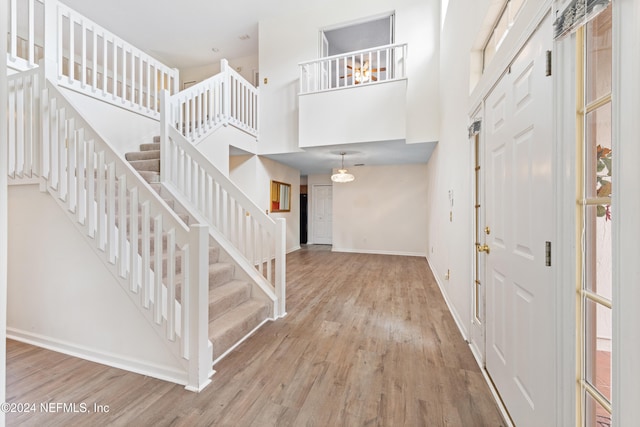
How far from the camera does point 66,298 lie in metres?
2.05

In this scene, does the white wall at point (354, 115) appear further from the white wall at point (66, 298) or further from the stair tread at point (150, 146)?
the white wall at point (66, 298)

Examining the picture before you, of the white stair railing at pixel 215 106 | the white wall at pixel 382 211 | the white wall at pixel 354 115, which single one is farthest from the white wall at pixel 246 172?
the white wall at pixel 382 211

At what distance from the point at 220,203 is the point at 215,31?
4816 mm

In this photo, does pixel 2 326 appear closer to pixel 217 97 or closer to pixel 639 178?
pixel 639 178

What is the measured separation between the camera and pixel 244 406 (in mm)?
1516

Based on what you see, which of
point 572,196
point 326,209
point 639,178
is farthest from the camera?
point 326,209

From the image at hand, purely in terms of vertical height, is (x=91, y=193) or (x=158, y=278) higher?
(x=91, y=193)

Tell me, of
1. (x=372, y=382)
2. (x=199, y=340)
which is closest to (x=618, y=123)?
(x=372, y=382)

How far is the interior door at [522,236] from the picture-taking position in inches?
43.0

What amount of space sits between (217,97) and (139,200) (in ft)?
9.39

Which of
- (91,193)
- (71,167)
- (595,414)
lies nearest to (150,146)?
(71,167)

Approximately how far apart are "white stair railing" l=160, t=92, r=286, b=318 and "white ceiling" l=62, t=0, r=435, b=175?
2.13 m

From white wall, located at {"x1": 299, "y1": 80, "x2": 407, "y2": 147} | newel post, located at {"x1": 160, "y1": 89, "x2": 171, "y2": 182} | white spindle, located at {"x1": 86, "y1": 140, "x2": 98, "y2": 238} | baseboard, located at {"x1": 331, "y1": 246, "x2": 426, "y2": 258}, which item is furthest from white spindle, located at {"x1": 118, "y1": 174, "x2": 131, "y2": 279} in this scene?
baseboard, located at {"x1": 331, "y1": 246, "x2": 426, "y2": 258}

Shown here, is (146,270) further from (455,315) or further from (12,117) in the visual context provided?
(455,315)
